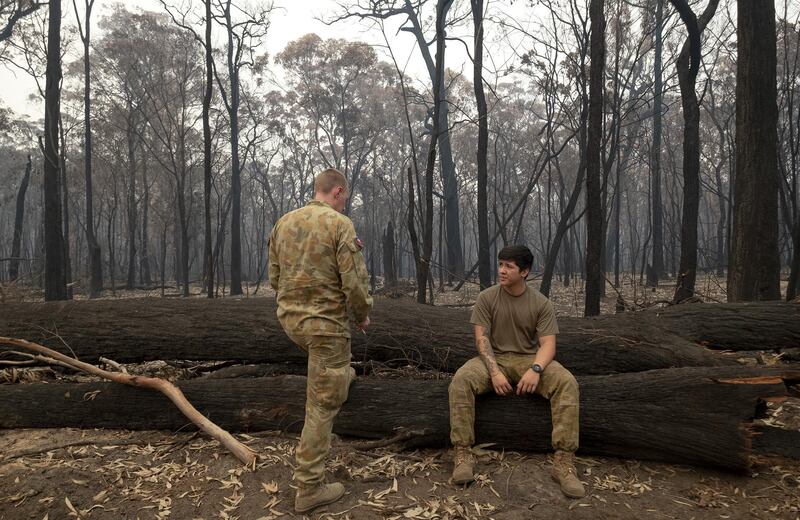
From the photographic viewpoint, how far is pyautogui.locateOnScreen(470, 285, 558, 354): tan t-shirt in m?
3.36

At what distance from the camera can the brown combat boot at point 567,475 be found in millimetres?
2822

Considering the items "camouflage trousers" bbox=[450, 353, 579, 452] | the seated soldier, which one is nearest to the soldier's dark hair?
the seated soldier

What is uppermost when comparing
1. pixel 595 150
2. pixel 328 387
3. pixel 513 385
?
pixel 595 150

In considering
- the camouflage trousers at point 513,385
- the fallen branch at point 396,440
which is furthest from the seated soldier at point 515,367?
the fallen branch at point 396,440

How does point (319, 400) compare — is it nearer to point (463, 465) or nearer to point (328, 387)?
point (328, 387)

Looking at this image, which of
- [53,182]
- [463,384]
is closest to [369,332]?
[463,384]

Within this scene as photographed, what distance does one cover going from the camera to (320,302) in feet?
9.37

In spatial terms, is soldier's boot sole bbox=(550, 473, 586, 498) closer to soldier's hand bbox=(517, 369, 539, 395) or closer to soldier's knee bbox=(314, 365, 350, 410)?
soldier's hand bbox=(517, 369, 539, 395)

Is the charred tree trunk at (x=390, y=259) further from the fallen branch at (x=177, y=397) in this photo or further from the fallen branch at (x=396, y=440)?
the fallen branch at (x=396, y=440)

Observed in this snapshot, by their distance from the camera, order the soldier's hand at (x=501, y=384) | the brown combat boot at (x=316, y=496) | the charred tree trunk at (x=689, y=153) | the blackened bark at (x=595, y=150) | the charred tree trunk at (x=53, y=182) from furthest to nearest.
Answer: the charred tree trunk at (x=53, y=182)
the charred tree trunk at (x=689, y=153)
the blackened bark at (x=595, y=150)
the soldier's hand at (x=501, y=384)
the brown combat boot at (x=316, y=496)

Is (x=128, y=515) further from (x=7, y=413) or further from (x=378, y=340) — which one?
(x=378, y=340)

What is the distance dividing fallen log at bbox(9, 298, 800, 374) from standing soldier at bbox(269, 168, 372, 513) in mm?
1630

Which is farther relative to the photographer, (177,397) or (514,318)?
(177,397)

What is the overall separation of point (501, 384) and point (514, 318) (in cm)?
49
